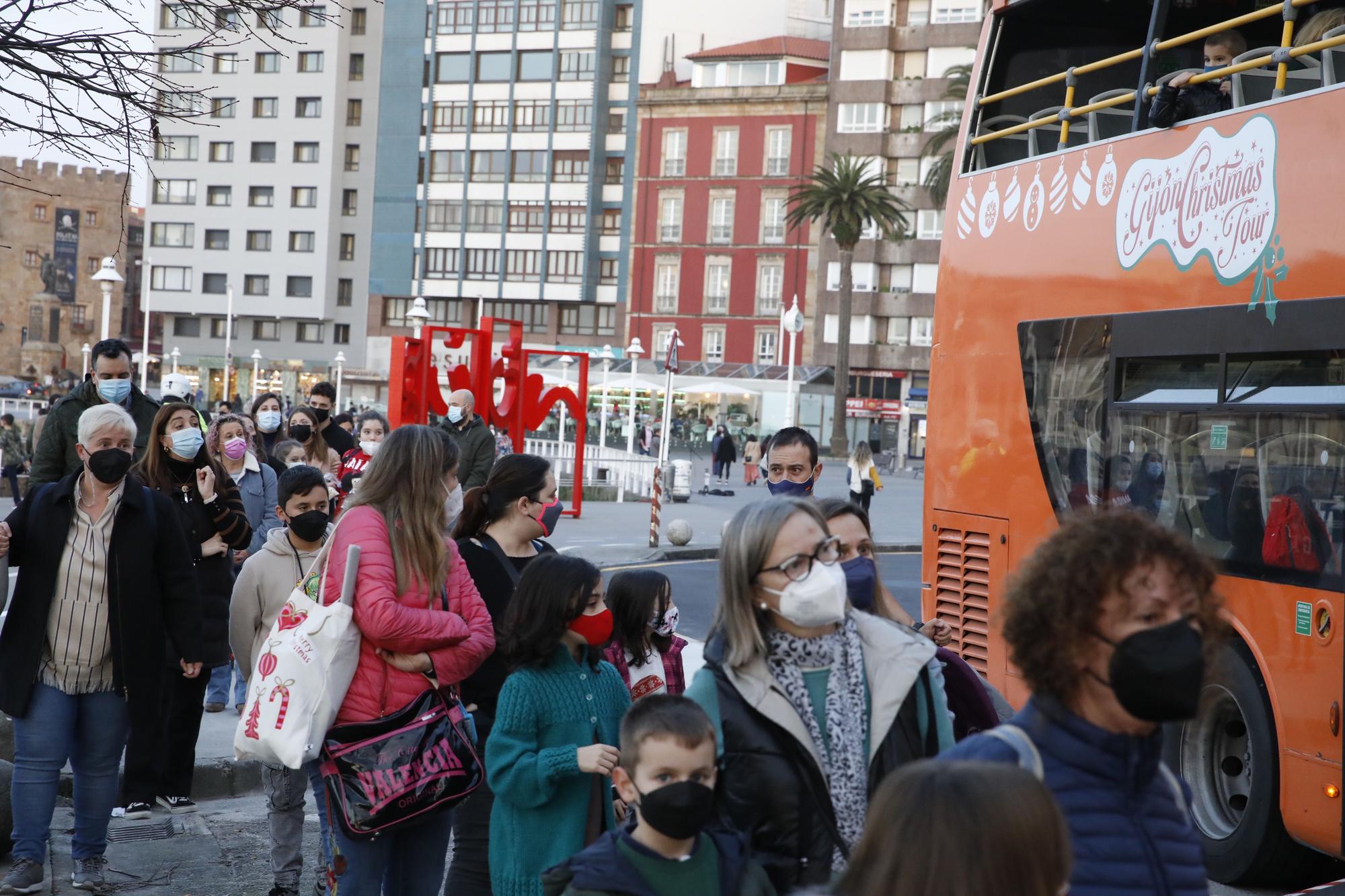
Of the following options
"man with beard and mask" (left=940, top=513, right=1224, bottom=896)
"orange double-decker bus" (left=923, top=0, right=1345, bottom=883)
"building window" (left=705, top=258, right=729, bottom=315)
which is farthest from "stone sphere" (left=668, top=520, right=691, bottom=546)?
"building window" (left=705, top=258, right=729, bottom=315)

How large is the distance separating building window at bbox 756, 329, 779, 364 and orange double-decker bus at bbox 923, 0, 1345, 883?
208 ft

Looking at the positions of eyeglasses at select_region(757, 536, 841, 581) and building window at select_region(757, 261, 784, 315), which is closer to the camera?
eyeglasses at select_region(757, 536, 841, 581)

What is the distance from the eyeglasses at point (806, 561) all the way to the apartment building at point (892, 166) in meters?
64.1

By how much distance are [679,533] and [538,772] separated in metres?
17.5

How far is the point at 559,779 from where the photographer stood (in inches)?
160

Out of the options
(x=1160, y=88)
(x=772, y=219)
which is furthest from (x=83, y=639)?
(x=772, y=219)

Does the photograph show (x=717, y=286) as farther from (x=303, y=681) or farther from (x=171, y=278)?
(x=303, y=681)

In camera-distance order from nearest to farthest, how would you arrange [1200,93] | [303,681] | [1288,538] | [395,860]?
[303,681] < [395,860] < [1288,538] < [1200,93]

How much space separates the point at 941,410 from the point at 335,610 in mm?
5078

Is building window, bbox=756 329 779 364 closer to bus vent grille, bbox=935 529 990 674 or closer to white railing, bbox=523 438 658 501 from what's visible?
white railing, bbox=523 438 658 501

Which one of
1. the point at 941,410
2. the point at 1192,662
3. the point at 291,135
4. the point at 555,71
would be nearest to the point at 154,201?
the point at 291,135

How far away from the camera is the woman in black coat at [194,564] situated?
6.95 metres

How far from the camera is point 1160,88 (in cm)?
703

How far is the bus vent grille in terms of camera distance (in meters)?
8.20
